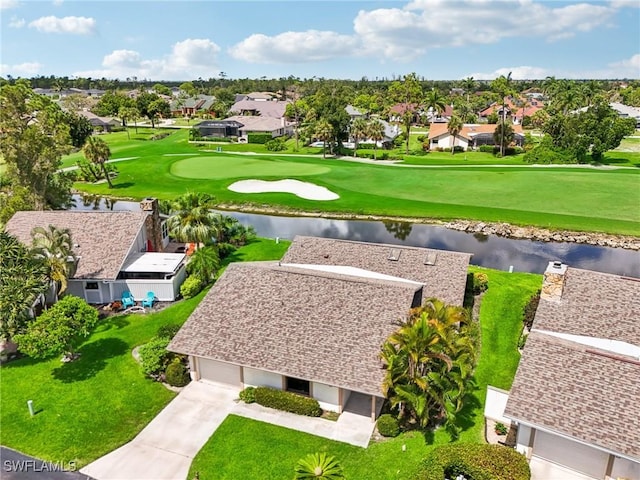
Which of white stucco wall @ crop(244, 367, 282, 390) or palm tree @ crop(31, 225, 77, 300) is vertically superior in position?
palm tree @ crop(31, 225, 77, 300)

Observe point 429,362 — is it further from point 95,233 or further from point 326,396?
point 95,233

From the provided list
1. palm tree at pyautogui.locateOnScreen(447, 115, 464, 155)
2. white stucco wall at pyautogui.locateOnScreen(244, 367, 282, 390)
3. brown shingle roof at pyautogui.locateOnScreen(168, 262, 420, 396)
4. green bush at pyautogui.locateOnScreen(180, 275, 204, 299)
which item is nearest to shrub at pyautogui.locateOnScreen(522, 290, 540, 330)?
brown shingle roof at pyautogui.locateOnScreen(168, 262, 420, 396)

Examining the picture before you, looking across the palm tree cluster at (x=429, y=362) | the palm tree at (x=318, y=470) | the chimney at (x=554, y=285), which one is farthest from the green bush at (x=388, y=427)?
the chimney at (x=554, y=285)

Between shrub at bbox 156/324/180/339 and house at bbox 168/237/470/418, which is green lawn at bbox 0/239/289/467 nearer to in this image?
shrub at bbox 156/324/180/339

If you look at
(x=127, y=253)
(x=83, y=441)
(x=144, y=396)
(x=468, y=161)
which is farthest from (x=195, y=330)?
(x=468, y=161)

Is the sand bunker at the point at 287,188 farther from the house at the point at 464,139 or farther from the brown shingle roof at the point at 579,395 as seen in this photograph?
the house at the point at 464,139

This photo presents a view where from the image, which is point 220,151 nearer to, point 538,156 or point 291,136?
point 291,136

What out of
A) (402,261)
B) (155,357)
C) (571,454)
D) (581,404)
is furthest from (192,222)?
(571,454)
